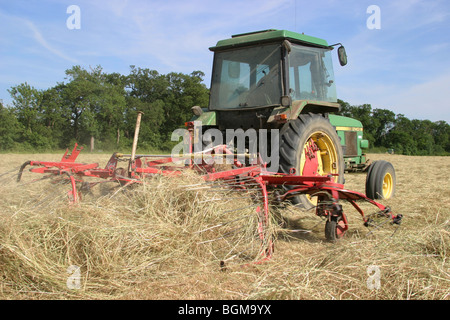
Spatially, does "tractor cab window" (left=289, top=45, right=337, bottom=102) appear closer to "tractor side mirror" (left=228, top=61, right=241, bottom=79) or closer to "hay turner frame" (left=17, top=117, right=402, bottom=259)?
"tractor side mirror" (left=228, top=61, right=241, bottom=79)

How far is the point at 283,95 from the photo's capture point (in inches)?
170

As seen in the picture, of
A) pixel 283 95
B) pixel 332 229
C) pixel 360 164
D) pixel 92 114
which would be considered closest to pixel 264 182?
pixel 332 229

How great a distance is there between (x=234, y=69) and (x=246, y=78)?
0.28m

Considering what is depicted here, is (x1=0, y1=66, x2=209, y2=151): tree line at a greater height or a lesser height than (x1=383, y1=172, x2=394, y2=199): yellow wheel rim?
greater

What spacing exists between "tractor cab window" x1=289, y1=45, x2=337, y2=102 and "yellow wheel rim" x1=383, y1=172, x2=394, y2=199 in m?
1.48

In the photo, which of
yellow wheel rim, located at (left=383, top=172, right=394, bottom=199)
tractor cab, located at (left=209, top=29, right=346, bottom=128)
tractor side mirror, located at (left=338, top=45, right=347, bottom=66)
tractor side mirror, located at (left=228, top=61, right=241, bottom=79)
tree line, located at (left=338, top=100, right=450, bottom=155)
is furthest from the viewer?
tree line, located at (left=338, top=100, right=450, bottom=155)

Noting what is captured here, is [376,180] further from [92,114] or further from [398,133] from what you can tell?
[398,133]

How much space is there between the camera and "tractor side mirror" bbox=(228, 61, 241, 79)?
4867mm

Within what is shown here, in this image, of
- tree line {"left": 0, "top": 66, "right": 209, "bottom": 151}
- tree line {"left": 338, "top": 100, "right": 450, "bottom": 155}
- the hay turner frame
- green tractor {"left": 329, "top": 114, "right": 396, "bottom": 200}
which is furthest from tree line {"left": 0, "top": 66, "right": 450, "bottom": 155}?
the hay turner frame

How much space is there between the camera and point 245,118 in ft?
15.2

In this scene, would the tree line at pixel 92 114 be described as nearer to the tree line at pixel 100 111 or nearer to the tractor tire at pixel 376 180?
the tree line at pixel 100 111
